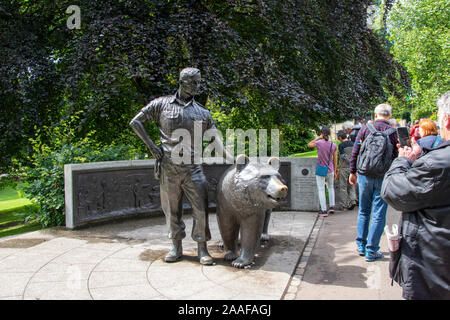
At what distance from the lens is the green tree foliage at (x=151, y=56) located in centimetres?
695

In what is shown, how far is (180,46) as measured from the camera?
286 inches

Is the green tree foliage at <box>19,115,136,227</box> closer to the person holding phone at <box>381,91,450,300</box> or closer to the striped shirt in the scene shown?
the striped shirt

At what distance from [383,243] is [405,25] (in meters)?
29.7

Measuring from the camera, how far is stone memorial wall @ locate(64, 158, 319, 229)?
6758 mm

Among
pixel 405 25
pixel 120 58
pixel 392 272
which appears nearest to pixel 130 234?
pixel 120 58

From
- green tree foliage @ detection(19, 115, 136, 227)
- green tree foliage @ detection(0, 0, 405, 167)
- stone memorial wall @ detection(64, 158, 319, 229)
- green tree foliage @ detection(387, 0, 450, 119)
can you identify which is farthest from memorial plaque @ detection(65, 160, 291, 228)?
green tree foliage @ detection(387, 0, 450, 119)

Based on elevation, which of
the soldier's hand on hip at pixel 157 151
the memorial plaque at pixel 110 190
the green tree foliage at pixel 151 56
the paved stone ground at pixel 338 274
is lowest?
the paved stone ground at pixel 338 274

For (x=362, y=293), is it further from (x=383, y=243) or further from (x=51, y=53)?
(x=51, y=53)

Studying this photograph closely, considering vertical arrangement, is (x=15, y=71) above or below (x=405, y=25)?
below

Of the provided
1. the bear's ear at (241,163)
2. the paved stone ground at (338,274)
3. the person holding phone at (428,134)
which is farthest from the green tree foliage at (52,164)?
the person holding phone at (428,134)

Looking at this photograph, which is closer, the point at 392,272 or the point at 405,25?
the point at 392,272

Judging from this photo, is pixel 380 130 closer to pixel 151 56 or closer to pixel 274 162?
pixel 274 162

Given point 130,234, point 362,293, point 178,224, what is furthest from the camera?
point 130,234

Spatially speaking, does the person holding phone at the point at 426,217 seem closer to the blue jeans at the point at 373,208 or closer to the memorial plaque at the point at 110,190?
the blue jeans at the point at 373,208
